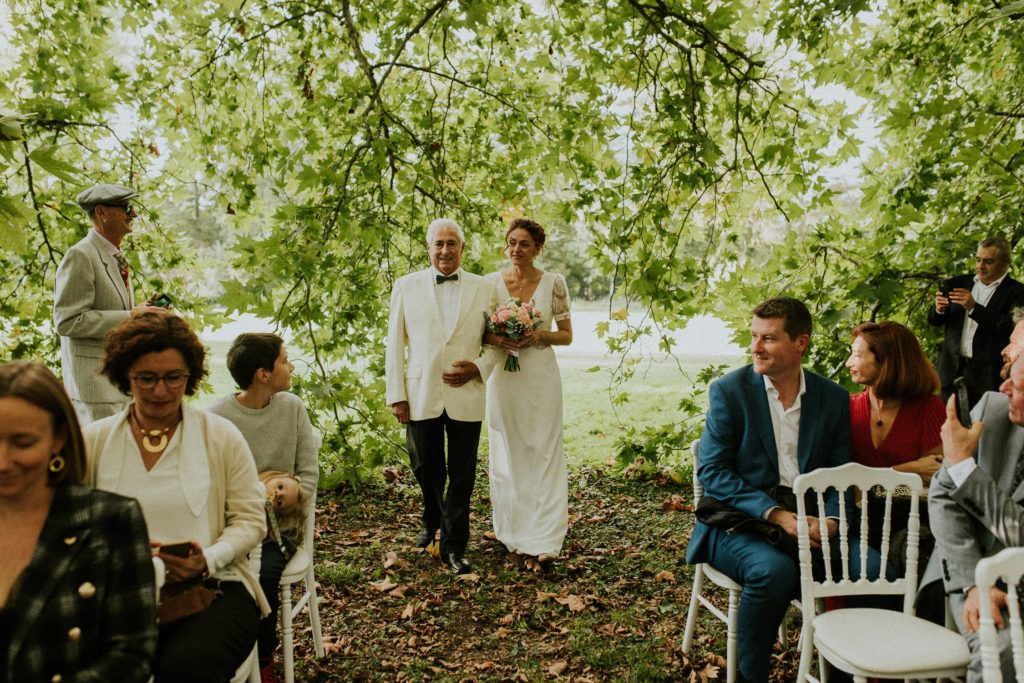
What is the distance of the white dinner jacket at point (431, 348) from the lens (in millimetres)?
4484

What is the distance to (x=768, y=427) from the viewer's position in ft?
10.9

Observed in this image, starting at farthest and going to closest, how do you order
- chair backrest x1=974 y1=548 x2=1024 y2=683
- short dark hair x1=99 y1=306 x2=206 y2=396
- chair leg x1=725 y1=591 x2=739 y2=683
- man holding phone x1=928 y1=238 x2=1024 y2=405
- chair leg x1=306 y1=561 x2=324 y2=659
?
man holding phone x1=928 y1=238 x2=1024 y2=405 → chair leg x1=306 y1=561 x2=324 y2=659 → chair leg x1=725 y1=591 x2=739 y2=683 → short dark hair x1=99 y1=306 x2=206 y2=396 → chair backrest x1=974 y1=548 x2=1024 y2=683

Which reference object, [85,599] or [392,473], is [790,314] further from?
[392,473]

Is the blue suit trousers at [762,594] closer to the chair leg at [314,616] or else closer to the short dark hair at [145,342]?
the chair leg at [314,616]

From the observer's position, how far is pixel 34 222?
235 inches

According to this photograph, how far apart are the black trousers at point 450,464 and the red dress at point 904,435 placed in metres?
2.22

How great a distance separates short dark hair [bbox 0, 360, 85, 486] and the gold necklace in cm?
41

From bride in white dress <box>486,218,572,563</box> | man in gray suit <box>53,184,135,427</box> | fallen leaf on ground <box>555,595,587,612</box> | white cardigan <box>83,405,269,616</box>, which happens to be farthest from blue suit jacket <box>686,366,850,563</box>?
man in gray suit <box>53,184,135,427</box>

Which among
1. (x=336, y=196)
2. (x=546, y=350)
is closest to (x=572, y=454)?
(x=546, y=350)

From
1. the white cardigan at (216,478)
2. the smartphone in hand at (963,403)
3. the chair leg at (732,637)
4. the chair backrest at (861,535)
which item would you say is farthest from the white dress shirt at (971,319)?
the white cardigan at (216,478)

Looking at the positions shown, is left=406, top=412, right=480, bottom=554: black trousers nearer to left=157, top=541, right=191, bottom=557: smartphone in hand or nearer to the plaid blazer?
left=157, top=541, right=191, bottom=557: smartphone in hand

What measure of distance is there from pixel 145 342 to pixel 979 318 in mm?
6084

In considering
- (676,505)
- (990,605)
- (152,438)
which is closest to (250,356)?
(152,438)

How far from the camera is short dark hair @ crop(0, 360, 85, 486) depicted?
1.82 metres
